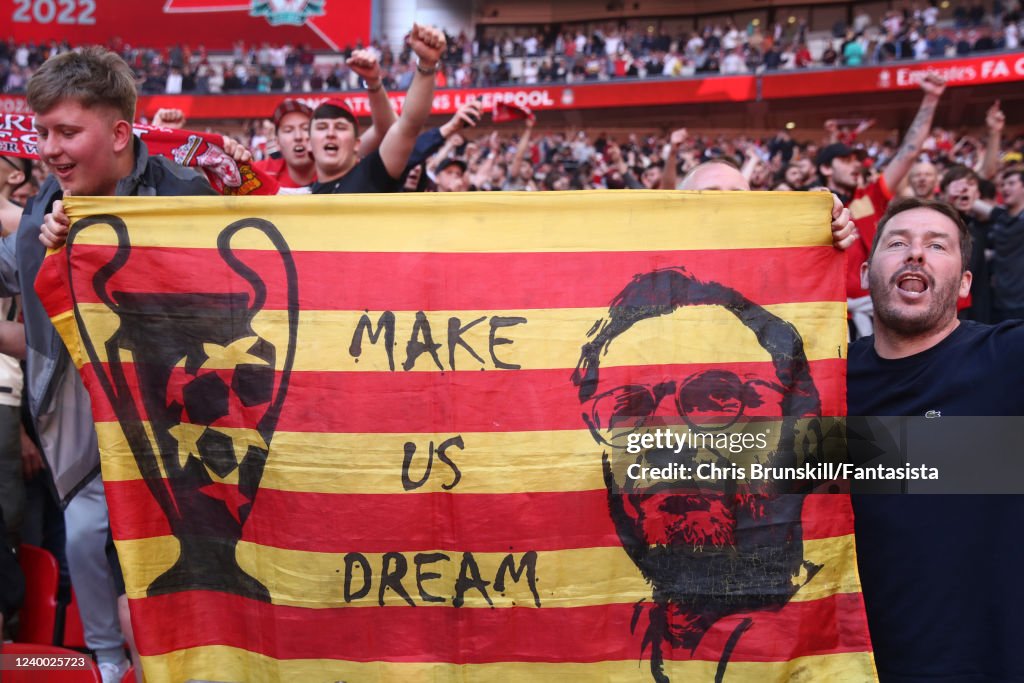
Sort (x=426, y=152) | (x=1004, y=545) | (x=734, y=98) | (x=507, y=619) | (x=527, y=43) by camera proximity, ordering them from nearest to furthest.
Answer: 1. (x=1004, y=545)
2. (x=507, y=619)
3. (x=426, y=152)
4. (x=734, y=98)
5. (x=527, y=43)

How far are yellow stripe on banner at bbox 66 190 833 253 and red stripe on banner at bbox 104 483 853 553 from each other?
0.66 meters

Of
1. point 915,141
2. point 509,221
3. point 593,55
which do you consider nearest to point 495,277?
point 509,221

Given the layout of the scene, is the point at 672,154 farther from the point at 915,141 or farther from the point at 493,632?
the point at 493,632

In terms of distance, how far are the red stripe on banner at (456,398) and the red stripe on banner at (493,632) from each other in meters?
0.50

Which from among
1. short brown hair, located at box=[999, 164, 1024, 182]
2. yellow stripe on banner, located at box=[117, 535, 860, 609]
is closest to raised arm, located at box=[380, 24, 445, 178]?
yellow stripe on banner, located at box=[117, 535, 860, 609]

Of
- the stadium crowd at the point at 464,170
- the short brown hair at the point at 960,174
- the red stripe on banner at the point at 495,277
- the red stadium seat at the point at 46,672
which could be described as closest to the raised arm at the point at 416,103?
the stadium crowd at the point at 464,170

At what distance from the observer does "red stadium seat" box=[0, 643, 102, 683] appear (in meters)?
2.50

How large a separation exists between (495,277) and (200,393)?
90cm

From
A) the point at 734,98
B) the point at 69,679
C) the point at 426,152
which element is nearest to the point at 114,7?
the point at 734,98

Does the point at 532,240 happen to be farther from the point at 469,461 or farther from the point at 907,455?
the point at 907,455

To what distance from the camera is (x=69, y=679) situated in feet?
8.22

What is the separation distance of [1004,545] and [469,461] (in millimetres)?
1367

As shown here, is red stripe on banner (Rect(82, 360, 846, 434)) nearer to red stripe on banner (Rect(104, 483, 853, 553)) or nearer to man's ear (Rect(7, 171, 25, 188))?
red stripe on banner (Rect(104, 483, 853, 553))

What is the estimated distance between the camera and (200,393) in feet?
7.77
